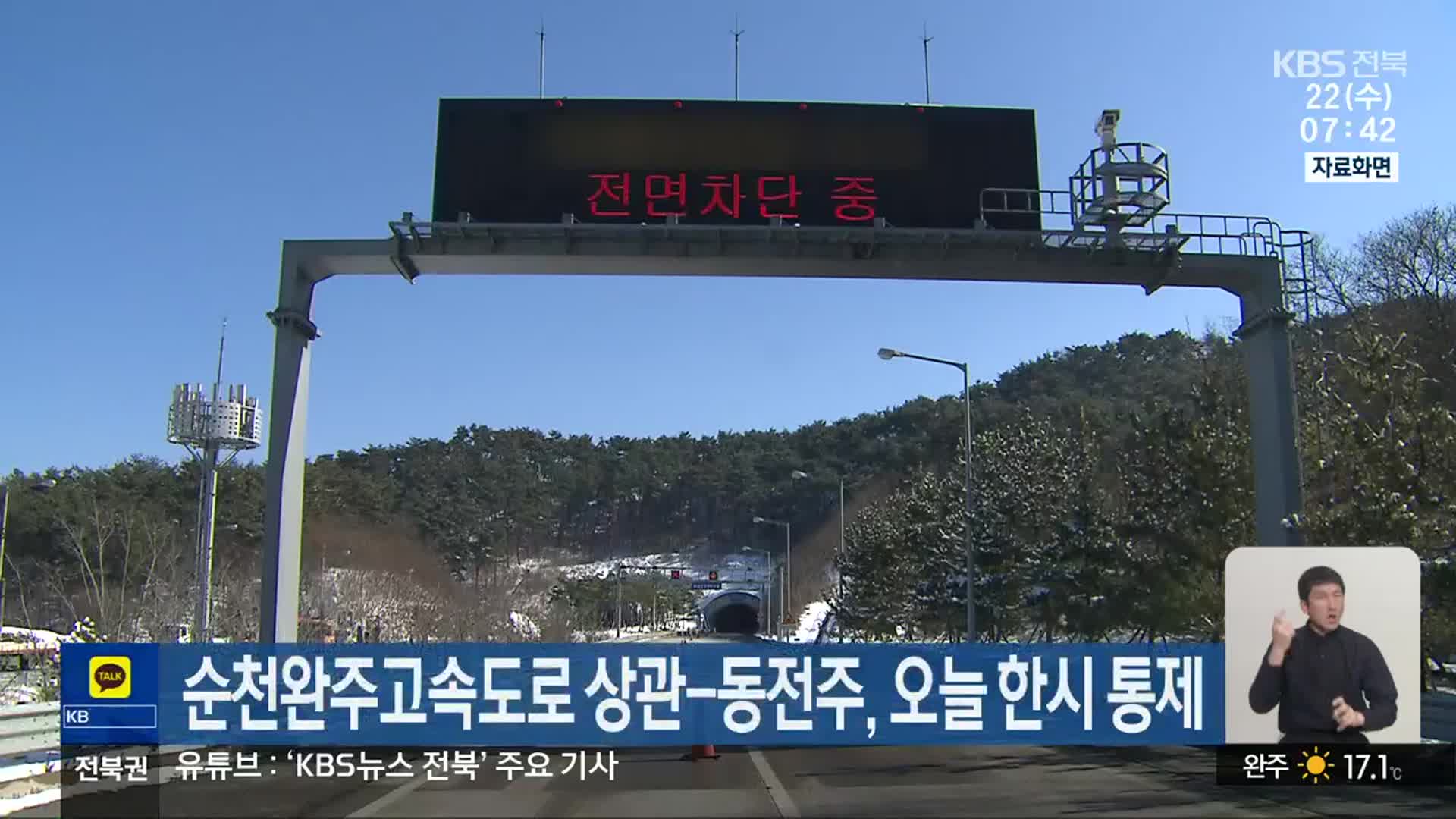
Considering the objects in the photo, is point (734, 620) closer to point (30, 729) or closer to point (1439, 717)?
point (1439, 717)

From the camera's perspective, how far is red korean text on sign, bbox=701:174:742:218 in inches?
704

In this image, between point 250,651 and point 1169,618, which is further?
point 1169,618

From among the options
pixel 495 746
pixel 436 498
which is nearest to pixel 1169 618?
pixel 495 746

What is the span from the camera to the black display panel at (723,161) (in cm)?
1767

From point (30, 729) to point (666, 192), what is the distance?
11.5 meters

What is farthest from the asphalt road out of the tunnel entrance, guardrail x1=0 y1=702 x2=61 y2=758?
the tunnel entrance

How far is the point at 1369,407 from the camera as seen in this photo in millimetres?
21625

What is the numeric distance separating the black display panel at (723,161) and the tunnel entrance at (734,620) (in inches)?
5159

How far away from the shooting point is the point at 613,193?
58.7 feet

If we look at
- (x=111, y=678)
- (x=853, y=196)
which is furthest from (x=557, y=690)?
(x=853, y=196)

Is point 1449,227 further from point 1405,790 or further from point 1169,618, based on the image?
point 1405,790

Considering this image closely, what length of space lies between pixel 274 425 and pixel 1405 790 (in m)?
17.2

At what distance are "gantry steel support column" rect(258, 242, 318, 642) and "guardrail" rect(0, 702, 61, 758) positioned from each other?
3.94m

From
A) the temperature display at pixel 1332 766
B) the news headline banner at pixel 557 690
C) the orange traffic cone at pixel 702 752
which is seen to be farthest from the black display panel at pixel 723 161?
the temperature display at pixel 1332 766
